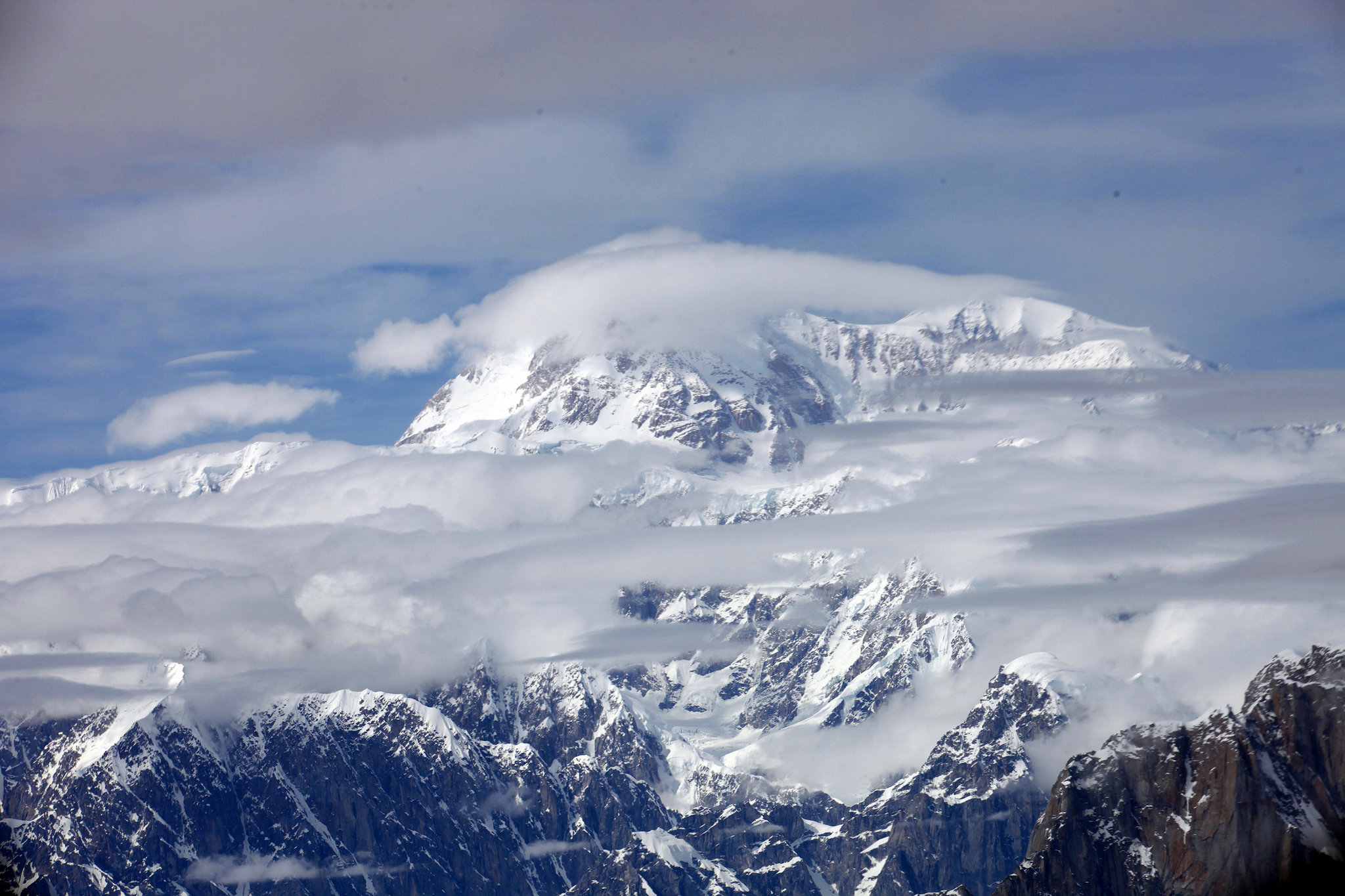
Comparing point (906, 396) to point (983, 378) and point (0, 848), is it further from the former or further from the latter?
point (0, 848)

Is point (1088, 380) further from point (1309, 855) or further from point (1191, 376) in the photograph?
point (1309, 855)

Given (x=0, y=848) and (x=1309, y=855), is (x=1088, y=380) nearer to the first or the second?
(x=1309, y=855)

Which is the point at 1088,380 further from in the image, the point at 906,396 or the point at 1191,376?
the point at 906,396

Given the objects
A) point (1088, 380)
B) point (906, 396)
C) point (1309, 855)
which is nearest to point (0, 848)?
point (906, 396)

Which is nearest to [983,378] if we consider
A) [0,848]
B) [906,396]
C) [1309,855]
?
[906,396]

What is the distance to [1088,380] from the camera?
192500mm

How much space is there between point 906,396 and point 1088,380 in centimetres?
2526

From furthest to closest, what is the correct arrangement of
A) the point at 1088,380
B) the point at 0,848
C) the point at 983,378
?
the point at 1088,380, the point at 983,378, the point at 0,848

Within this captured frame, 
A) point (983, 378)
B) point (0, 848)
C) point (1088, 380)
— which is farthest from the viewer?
point (1088, 380)

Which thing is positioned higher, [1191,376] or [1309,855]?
[1191,376]

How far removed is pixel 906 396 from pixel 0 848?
422 feet

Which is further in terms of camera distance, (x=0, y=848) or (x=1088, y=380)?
(x=1088, y=380)

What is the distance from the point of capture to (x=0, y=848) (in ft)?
218

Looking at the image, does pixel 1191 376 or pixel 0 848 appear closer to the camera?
pixel 0 848
